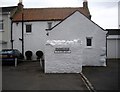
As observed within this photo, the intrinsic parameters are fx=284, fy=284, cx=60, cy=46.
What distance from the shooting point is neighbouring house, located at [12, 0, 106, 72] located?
82.3 feet

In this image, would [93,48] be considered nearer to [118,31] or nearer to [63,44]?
[63,44]

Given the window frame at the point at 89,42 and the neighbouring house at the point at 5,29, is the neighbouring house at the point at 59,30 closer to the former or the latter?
the window frame at the point at 89,42

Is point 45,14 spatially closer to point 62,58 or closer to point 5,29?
point 5,29

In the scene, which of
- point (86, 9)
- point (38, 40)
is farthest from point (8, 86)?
point (86, 9)

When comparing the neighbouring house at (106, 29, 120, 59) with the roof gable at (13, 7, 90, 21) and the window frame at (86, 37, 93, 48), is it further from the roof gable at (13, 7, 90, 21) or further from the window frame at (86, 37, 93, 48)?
the window frame at (86, 37, 93, 48)

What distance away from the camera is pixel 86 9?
3809 cm

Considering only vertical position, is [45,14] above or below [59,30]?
above

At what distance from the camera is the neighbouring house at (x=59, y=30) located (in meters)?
25.1

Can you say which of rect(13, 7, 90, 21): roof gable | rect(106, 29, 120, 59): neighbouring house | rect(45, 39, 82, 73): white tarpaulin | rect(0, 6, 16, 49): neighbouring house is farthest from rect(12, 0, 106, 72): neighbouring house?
rect(106, 29, 120, 59): neighbouring house

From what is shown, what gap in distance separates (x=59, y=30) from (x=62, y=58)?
555 centimetres

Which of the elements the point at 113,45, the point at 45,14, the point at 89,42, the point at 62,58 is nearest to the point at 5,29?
the point at 45,14

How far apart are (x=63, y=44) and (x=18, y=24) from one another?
16348 millimetres

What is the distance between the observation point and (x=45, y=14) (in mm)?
36719

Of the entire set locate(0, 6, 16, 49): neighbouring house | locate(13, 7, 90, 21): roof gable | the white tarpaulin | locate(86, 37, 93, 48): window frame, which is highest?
locate(13, 7, 90, 21): roof gable
